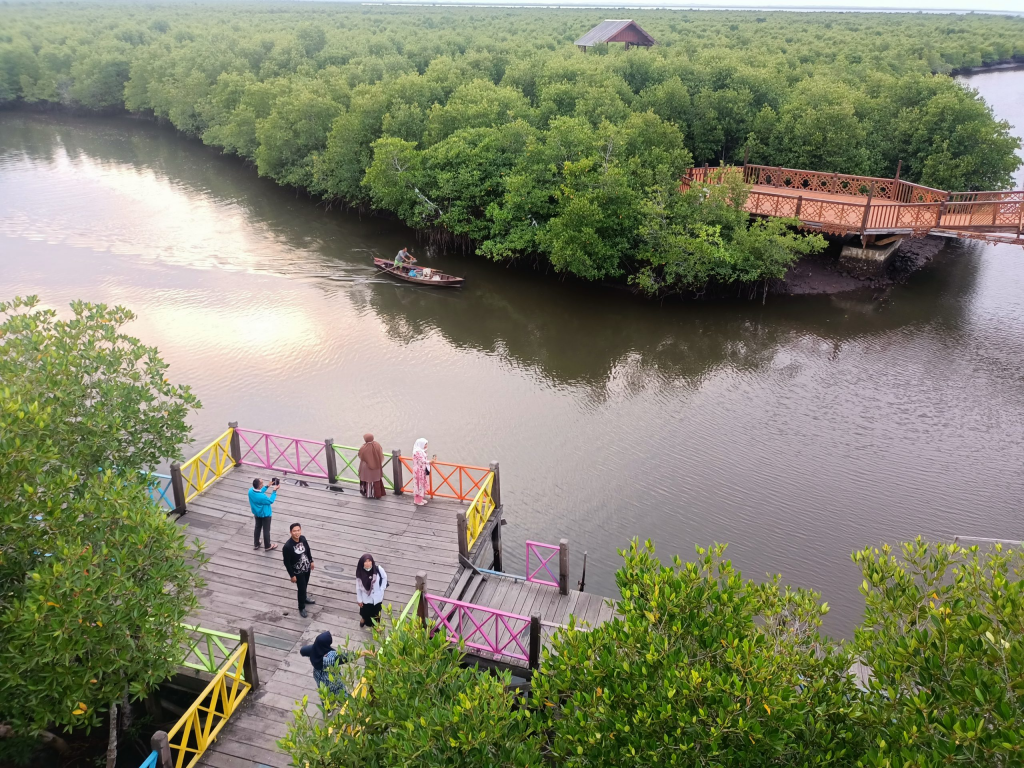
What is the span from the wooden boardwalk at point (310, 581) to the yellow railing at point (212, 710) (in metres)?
0.17

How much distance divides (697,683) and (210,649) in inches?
312

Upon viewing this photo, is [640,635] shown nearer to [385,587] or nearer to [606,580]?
[385,587]

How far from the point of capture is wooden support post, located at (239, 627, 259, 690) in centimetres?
1166

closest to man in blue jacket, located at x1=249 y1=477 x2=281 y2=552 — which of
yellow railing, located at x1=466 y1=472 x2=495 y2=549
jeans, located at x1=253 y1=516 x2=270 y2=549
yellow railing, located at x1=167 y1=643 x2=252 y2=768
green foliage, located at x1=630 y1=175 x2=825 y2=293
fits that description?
jeans, located at x1=253 y1=516 x2=270 y2=549

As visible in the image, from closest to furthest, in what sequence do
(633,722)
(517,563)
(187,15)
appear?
(633,722) → (517,563) → (187,15)

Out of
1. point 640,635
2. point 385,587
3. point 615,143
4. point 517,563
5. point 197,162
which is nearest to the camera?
point 640,635

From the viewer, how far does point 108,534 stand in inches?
401

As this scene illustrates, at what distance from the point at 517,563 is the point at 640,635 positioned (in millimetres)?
10340

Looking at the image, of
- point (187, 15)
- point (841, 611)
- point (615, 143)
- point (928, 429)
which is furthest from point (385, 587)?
point (187, 15)

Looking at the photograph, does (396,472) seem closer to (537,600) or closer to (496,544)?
(496,544)

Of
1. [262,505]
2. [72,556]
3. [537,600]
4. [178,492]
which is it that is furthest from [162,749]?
[537,600]

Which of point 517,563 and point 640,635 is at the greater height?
point 640,635

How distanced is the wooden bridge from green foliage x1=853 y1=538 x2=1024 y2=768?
5.79 metres

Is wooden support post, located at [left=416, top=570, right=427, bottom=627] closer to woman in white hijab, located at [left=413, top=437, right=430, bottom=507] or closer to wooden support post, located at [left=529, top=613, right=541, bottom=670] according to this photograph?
wooden support post, located at [left=529, top=613, right=541, bottom=670]
